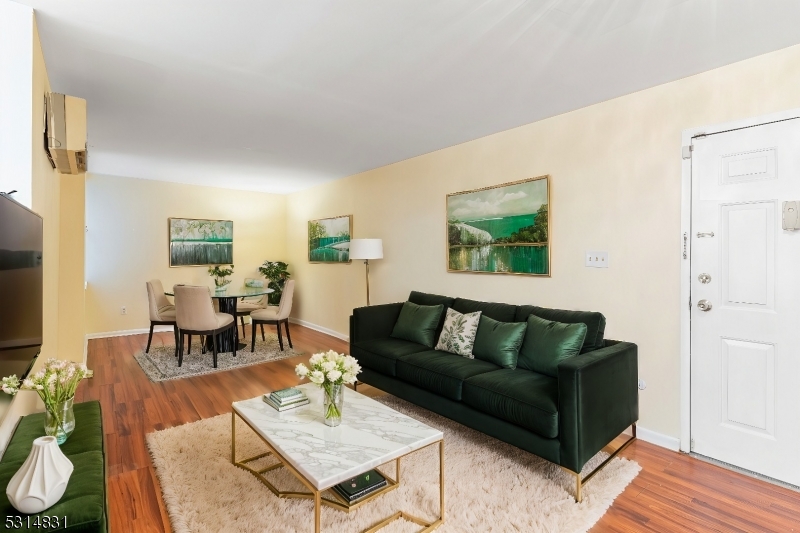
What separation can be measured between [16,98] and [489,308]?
10.6 ft

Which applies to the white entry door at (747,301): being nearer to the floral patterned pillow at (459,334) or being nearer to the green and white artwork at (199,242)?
the floral patterned pillow at (459,334)

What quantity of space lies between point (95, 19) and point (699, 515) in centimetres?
381

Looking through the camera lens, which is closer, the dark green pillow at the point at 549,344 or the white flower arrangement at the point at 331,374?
the white flower arrangement at the point at 331,374

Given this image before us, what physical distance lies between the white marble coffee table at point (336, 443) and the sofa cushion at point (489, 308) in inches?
57.2

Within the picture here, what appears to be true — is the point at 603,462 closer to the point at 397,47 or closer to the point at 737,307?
the point at 737,307

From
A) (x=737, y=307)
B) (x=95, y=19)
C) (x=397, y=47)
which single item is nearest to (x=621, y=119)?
(x=737, y=307)

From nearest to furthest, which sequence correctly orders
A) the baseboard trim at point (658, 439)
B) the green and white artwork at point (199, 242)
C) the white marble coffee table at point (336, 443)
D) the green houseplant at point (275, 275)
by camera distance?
the white marble coffee table at point (336, 443) < the baseboard trim at point (658, 439) < the green and white artwork at point (199, 242) < the green houseplant at point (275, 275)

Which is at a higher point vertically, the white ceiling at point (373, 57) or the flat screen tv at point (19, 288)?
the white ceiling at point (373, 57)

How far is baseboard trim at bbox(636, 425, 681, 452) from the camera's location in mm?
2674

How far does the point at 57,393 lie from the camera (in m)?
1.79

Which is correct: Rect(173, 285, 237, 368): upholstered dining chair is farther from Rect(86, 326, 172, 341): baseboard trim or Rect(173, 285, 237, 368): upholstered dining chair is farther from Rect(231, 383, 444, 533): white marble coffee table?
Rect(231, 383, 444, 533): white marble coffee table

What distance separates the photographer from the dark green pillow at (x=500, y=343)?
9.70 feet

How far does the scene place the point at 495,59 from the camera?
2.37 m

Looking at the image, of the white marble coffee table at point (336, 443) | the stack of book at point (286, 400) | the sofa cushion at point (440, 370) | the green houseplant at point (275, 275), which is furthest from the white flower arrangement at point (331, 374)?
the green houseplant at point (275, 275)
